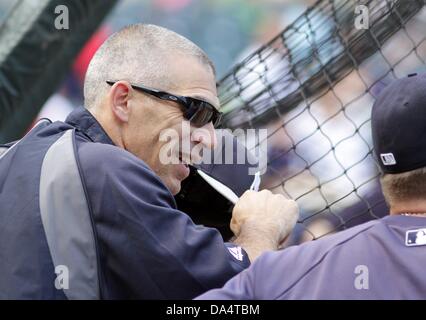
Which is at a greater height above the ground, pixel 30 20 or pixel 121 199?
pixel 30 20

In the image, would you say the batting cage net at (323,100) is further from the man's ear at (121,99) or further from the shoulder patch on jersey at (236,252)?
the shoulder patch on jersey at (236,252)

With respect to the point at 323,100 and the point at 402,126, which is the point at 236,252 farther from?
the point at 323,100

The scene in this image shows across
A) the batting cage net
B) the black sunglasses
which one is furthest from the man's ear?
the batting cage net

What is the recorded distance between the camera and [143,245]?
1.31 metres

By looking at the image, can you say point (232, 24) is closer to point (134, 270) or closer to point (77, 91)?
point (77, 91)

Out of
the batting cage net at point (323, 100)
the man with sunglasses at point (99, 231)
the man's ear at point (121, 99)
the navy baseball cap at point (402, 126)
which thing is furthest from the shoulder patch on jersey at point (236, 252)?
the batting cage net at point (323, 100)

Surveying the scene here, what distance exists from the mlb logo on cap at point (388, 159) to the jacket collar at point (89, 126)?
58 centimetres

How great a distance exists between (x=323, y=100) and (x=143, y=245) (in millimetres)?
2113

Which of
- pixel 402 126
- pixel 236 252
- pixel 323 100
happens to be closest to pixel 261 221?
pixel 236 252

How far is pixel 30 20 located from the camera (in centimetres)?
258

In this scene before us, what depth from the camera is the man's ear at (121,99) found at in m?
1.64

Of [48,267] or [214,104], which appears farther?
[214,104]
